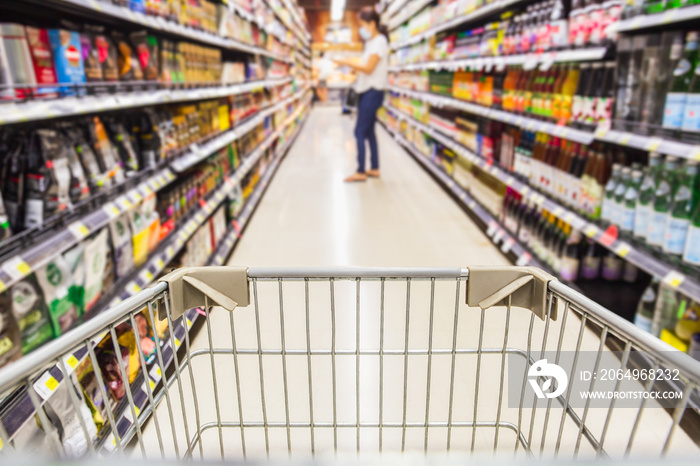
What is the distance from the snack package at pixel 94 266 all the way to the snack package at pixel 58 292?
3.4 inches

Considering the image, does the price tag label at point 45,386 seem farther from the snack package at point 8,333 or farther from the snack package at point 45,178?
the snack package at point 45,178

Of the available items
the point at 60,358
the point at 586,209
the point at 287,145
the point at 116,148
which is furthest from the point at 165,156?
the point at 287,145

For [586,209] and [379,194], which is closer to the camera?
[586,209]

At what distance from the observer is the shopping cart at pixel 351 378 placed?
847mm

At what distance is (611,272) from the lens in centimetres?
258

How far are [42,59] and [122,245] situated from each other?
76cm

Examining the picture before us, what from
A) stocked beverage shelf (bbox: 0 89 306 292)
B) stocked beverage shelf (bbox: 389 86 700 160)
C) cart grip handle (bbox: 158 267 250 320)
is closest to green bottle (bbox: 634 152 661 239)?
stocked beverage shelf (bbox: 389 86 700 160)

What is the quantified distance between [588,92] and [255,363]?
85.7 inches

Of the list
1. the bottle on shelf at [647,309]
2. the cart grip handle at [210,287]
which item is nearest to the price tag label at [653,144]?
the bottle on shelf at [647,309]

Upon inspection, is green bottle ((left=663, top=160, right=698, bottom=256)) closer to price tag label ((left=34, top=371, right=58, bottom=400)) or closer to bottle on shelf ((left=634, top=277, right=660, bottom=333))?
bottle on shelf ((left=634, top=277, right=660, bottom=333))

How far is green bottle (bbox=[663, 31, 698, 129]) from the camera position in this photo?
182 centimetres

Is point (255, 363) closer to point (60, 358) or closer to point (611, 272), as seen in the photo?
point (60, 358)

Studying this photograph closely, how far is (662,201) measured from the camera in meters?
1.97

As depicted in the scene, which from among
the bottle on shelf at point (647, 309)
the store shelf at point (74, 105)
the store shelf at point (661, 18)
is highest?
the store shelf at point (661, 18)
